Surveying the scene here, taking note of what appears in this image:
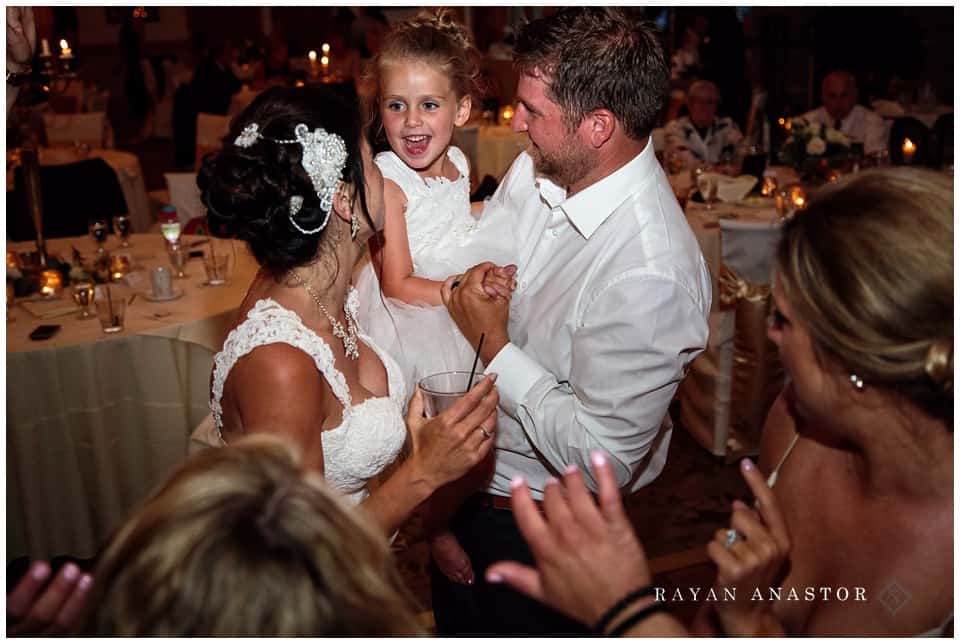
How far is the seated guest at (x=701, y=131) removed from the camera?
5.97 m

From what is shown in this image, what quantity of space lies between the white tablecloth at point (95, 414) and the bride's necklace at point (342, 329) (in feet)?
4.75

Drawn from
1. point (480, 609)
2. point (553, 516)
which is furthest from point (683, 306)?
point (480, 609)

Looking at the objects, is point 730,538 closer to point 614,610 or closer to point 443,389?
point 614,610

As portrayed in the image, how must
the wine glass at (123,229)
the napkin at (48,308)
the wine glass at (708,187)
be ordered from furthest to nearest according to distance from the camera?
1. the wine glass at (708,187)
2. the wine glass at (123,229)
3. the napkin at (48,308)

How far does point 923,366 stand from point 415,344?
144 cm

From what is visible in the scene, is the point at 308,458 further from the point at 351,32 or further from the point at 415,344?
the point at 351,32

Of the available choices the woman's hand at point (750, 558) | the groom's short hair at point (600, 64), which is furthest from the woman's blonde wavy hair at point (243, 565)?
the groom's short hair at point (600, 64)

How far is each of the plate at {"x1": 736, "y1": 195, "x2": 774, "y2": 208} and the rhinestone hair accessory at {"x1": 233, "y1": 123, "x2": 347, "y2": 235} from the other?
3.06 meters

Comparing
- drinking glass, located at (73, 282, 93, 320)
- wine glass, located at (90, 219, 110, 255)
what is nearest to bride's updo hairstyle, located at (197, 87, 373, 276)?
drinking glass, located at (73, 282, 93, 320)

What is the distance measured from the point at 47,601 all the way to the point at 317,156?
99 centimetres

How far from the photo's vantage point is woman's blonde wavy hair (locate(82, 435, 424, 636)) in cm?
86

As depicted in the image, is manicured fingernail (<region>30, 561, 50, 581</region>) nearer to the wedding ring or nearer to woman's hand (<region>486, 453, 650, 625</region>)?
woman's hand (<region>486, 453, 650, 625</region>)

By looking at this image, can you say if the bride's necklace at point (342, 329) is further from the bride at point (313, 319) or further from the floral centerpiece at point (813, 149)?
the floral centerpiece at point (813, 149)

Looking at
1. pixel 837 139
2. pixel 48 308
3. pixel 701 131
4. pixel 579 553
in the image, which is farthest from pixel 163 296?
pixel 701 131
